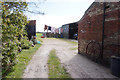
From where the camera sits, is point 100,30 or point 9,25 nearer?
point 9,25

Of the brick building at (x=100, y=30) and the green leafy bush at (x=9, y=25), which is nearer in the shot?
the green leafy bush at (x=9, y=25)

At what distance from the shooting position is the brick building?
5379 millimetres

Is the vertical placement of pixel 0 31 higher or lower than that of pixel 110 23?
lower

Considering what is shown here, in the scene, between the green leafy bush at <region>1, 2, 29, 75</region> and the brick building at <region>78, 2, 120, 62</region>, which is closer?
the green leafy bush at <region>1, 2, 29, 75</region>

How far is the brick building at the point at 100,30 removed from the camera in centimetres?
538

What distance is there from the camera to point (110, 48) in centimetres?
567

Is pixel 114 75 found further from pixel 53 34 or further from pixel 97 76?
pixel 53 34

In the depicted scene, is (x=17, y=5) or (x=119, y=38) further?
(x=119, y=38)

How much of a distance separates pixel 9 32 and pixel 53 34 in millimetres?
34125

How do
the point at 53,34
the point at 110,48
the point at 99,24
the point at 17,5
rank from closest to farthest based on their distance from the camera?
the point at 17,5 → the point at 110,48 → the point at 99,24 → the point at 53,34

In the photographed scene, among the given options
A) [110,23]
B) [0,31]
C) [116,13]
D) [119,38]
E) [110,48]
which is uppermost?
[116,13]

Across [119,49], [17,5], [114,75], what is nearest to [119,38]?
[119,49]

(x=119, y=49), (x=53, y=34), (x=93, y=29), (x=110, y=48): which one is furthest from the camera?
(x=53, y=34)

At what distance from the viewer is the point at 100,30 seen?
21.1 ft
